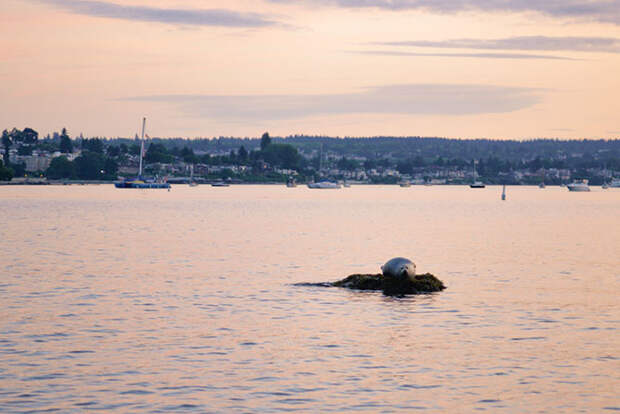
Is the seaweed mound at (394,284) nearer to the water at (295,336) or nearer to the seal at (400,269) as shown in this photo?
the seal at (400,269)

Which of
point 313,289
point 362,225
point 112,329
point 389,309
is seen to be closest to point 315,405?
point 112,329

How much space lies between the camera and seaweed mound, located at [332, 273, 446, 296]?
156 feet

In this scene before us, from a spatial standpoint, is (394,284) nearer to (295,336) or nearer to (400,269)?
(400,269)

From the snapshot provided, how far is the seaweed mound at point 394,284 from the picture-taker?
47.7m

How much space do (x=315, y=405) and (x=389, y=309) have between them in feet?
56.1

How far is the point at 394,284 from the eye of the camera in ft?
157

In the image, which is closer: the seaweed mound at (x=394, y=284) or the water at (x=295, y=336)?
the water at (x=295, y=336)

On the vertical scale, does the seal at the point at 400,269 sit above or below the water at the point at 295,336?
above

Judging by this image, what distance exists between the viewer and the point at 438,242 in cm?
9319

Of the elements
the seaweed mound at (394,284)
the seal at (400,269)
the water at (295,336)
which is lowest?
the water at (295,336)

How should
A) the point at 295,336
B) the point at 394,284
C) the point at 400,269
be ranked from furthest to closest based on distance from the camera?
the point at 394,284
the point at 400,269
the point at 295,336

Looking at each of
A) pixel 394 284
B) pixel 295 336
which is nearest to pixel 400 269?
pixel 394 284

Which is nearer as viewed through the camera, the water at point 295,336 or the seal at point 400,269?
the water at point 295,336

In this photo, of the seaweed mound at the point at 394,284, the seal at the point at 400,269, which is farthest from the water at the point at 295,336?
the seal at the point at 400,269
